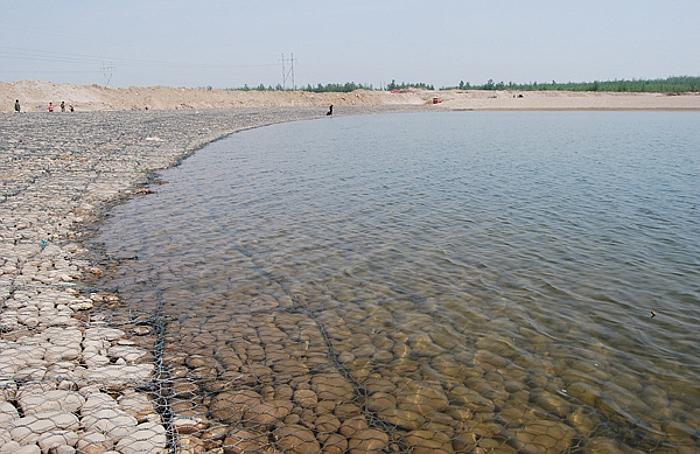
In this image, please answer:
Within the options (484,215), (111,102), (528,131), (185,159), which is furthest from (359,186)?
(111,102)

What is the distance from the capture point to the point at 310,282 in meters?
9.95

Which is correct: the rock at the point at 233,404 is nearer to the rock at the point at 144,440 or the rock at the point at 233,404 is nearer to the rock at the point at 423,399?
the rock at the point at 144,440

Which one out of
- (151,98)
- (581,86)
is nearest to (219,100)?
(151,98)

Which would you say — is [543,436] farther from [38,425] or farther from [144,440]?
[38,425]

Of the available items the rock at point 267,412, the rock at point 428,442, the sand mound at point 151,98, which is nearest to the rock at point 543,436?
the rock at point 428,442

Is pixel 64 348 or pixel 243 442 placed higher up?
pixel 64 348

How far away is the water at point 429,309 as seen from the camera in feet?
19.3

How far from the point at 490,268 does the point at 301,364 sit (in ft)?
16.6

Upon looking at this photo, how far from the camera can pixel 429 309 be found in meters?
8.68

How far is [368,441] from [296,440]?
0.76 m

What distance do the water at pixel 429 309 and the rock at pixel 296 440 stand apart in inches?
0.8

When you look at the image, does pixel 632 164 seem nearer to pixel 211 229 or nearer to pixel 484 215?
pixel 484 215

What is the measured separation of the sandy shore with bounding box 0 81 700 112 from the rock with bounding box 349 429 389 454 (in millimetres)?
74661

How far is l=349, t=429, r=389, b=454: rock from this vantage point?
5379mm
